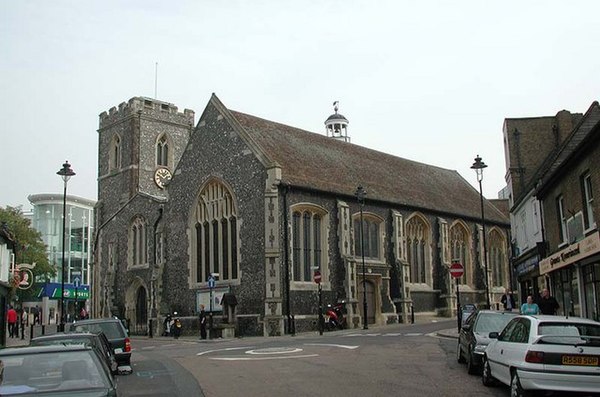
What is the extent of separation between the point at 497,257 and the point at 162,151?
90.7 ft

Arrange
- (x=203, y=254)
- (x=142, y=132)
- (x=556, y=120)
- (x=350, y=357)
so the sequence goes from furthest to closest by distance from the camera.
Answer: (x=142, y=132)
(x=203, y=254)
(x=556, y=120)
(x=350, y=357)

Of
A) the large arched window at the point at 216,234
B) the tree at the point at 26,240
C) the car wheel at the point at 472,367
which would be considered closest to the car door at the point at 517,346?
the car wheel at the point at 472,367

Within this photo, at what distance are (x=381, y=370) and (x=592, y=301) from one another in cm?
743

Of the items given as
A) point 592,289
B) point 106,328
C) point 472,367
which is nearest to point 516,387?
point 472,367

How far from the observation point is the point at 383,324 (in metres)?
37.6

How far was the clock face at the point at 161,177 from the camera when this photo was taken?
5066 centimetres

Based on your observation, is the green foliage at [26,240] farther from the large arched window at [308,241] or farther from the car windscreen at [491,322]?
the car windscreen at [491,322]

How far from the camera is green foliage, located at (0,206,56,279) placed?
189ft

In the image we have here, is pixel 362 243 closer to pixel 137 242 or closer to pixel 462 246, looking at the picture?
pixel 462 246

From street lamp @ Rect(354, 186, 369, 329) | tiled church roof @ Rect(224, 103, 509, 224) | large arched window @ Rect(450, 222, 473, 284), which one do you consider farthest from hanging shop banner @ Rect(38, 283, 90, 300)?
street lamp @ Rect(354, 186, 369, 329)

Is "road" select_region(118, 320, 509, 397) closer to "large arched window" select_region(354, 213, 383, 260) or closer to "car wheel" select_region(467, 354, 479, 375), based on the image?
"car wheel" select_region(467, 354, 479, 375)

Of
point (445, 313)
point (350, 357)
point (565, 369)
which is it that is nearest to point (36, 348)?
point (565, 369)

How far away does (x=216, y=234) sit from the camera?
121ft

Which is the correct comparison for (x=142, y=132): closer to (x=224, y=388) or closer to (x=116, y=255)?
(x=116, y=255)
